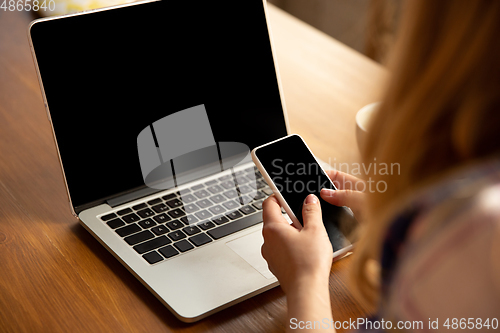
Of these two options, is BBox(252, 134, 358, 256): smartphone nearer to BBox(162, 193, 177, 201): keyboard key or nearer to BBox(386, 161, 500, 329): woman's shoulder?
BBox(162, 193, 177, 201): keyboard key

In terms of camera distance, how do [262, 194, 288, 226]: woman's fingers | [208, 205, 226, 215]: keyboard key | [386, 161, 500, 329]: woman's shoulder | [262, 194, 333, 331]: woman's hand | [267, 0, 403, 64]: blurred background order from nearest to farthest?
1. [386, 161, 500, 329]: woman's shoulder
2. [262, 194, 333, 331]: woman's hand
3. [262, 194, 288, 226]: woman's fingers
4. [208, 205, 226, 215]: keyboard key
5. [267, 0, 403, 64]: blurred background

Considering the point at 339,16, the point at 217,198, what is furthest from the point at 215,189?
the point at 339,16

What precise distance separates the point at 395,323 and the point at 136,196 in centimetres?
43

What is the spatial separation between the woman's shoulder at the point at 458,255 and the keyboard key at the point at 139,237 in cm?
38

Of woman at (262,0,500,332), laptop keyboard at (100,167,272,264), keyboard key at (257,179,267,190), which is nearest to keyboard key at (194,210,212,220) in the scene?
laptop keyboard at (100,167,272,264)

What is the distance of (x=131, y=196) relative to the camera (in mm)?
664

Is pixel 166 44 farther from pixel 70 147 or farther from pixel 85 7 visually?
pixel 85 7

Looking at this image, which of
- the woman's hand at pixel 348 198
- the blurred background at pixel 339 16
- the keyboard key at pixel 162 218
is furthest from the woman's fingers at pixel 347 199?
the blurred background at pixel 339 16

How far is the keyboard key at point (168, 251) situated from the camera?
22.6 inches

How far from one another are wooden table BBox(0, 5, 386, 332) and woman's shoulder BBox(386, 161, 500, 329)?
13cm

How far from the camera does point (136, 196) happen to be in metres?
0.67

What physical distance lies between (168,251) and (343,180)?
257mm

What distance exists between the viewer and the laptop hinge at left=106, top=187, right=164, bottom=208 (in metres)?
0.65

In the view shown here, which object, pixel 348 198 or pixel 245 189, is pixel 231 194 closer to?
pixel 245 189
